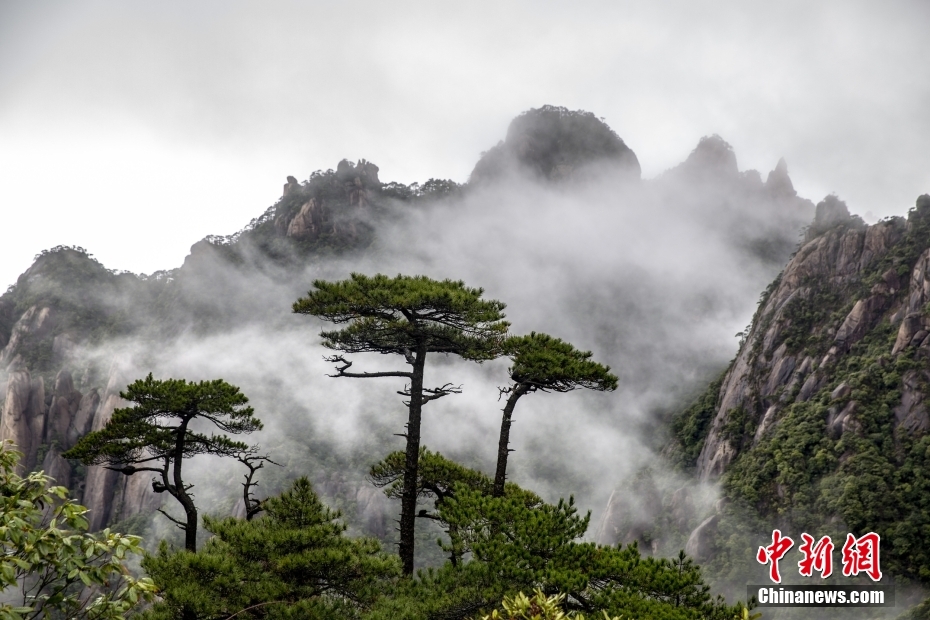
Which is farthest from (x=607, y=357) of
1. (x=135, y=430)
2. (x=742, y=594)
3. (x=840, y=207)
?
(x=135, y=430)

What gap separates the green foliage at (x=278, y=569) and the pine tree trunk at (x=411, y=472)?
2.24 metres

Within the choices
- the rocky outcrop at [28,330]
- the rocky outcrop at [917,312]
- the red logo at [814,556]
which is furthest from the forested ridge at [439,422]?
the red logo at [814,556]

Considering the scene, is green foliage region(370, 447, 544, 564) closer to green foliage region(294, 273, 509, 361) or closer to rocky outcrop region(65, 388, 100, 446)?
green foliage region(294, 273, 509, 361)

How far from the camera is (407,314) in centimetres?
1468

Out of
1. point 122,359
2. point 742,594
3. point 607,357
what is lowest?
point 742,594

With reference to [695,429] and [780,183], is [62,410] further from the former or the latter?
[780,183]

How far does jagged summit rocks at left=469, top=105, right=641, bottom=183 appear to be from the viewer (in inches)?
5571

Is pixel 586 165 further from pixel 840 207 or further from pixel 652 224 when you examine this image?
pixel 840 207

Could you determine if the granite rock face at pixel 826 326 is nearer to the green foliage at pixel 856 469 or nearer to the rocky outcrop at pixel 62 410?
the green foliage at pixel 856 469

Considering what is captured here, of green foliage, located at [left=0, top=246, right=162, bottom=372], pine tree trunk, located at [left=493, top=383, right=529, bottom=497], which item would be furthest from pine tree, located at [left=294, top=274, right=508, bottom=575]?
green foliage, located at [left=0, top=246, right=162, bottom=372]

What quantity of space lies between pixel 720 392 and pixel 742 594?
107ft

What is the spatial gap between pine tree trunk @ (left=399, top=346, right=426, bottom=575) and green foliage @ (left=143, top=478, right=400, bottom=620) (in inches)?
88.2

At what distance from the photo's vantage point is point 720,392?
241 ft

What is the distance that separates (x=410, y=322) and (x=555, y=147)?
139445 mm
